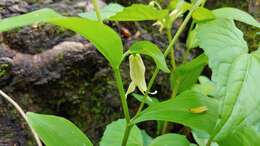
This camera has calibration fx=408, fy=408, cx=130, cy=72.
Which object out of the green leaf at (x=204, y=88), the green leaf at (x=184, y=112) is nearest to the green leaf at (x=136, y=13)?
the green leaf at (x=184, y=112)

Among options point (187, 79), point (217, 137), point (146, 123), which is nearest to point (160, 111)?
point (217, 137)

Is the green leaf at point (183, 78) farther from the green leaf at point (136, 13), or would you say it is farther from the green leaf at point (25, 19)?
the green leaf at point (25, 19)

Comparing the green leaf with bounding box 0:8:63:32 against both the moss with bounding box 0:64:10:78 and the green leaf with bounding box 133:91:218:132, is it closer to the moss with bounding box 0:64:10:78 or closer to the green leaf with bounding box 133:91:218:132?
the green leaf with bounding box 133:91:218:132

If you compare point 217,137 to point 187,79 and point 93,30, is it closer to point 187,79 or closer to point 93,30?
point 93,30

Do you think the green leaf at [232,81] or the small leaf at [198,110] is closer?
the green leaf at [232,81]

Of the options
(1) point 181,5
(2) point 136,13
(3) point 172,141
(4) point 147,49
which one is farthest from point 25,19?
Answer: (1) point 181,5

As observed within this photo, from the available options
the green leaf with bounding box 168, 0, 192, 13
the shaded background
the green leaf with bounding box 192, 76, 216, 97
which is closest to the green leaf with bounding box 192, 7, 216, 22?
the green leaf with bounding box 168, 0, 192, 13
